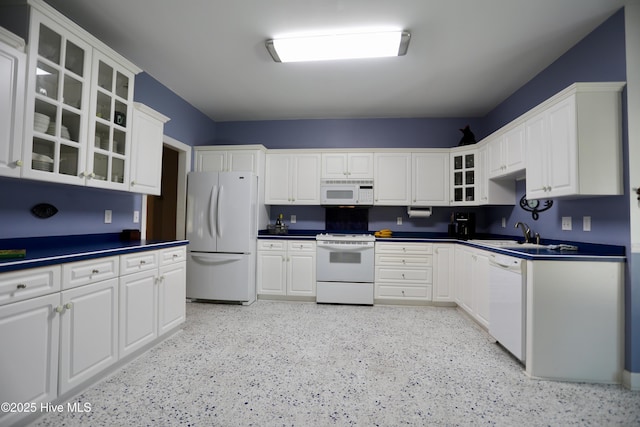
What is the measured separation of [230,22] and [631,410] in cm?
391

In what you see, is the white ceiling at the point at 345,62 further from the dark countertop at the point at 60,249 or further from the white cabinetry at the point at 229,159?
the dark countertop at the point at 60,249

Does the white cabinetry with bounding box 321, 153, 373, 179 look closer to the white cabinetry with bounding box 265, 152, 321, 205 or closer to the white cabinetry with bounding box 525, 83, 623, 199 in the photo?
the white cabinetry with bounding box 265, 152, 321, 205

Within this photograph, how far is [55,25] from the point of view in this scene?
1.79m

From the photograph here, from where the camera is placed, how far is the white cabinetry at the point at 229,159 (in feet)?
13.1

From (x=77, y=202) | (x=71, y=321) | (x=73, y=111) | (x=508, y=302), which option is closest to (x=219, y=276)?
(x=77, y=202)

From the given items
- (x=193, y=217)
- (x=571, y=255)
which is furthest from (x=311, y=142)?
(x=571, y=255)

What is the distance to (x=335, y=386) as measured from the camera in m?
1.91

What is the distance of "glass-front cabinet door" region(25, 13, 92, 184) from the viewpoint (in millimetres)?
1680

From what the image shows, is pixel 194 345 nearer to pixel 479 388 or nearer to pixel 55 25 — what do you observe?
pixel 479 388

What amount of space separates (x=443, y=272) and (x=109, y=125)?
12.9 ft

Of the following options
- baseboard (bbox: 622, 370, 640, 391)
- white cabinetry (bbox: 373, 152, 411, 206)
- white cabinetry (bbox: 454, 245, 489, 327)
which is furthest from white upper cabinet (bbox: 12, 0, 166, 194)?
baseboard (bbox: 622, 370, 640, 391)

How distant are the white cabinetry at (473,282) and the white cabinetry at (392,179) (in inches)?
41.3

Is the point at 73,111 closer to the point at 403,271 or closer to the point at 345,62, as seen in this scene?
the point at 345,62

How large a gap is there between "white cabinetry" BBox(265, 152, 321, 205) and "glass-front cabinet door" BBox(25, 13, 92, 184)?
2.40 metres
